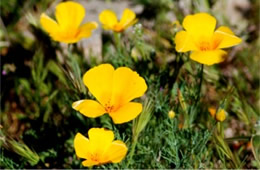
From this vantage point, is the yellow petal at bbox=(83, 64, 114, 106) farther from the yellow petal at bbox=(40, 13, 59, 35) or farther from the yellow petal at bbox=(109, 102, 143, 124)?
the yellow petal at bbox=(40, 13, 59, 35)

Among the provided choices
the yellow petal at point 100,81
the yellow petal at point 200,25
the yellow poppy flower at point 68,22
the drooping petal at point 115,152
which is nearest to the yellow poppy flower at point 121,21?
the yellow poppy flower at point 68,22

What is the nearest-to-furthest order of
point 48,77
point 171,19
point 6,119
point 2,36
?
1. point 6,119
2. point 48,77
3. point 2,36
4. point 171,19

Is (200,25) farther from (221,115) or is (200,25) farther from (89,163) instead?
(89,163)

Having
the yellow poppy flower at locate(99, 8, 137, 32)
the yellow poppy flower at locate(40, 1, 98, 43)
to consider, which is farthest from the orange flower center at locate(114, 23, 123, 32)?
the yellow poppy flower at locate(40, 1, 98, 43)

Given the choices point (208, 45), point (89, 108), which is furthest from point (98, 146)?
point (208, 45)

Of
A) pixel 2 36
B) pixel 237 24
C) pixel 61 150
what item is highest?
pixel 2 36

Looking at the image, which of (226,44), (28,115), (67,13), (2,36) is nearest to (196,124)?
(226,44)

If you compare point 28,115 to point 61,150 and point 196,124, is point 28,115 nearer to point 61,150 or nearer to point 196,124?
point 61,150
